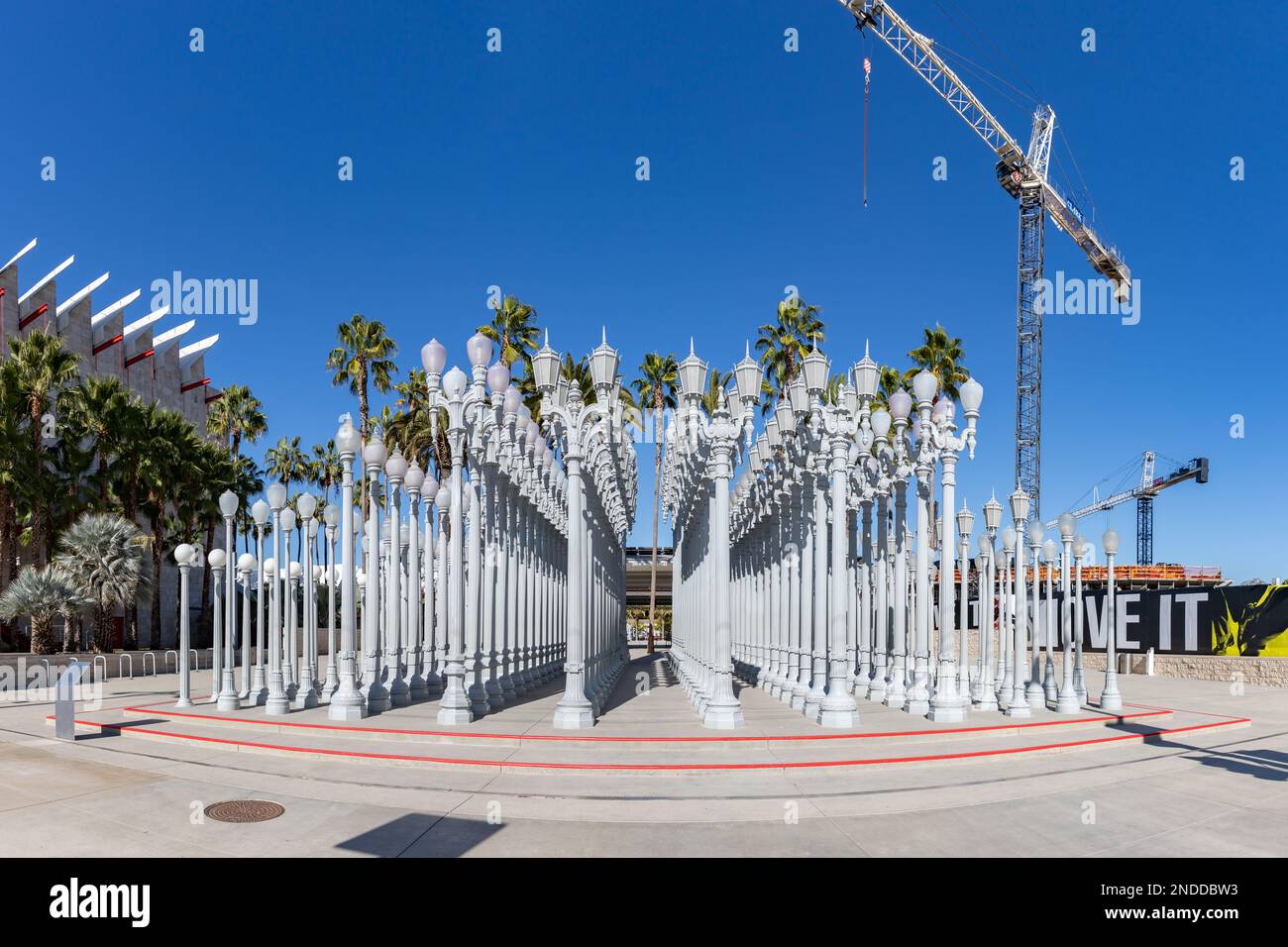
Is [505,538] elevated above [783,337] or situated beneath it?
situated beneath

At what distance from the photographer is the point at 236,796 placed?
9406 millimetres

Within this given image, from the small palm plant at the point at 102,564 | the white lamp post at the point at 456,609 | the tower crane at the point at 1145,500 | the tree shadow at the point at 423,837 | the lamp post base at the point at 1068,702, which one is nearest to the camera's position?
the tree shadow at the point at 423,837

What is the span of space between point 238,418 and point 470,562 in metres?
44.9

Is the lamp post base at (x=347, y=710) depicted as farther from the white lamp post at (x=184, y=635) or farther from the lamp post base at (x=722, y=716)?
the lamp post base at (x=722, y=716)

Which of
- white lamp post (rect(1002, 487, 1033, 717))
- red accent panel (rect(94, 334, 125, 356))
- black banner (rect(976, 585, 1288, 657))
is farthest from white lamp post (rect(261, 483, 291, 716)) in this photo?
red accent panel (rect(94, 334, 125, 356))

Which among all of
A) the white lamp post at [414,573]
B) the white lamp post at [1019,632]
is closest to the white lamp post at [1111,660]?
the white lamp post at [1019,632]

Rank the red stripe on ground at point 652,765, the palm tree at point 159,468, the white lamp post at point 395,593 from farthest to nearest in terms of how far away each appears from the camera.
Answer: the palm tree at point 159,468 → the white lamp post at point 395,593 → the red stripe on ground at point 652,765

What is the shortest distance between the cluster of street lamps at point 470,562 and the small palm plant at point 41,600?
13.4m

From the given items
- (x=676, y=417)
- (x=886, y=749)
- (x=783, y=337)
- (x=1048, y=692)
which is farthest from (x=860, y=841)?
(x=783, y=337)

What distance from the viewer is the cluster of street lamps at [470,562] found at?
13594 millimetres

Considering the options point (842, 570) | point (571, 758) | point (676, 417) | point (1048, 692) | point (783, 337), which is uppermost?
point (783, 337)

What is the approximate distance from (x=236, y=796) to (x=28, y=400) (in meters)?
31.0
